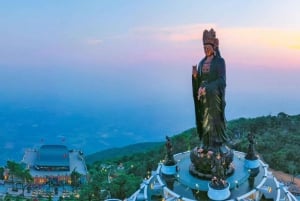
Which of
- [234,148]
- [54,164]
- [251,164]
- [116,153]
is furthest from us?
[116,153]

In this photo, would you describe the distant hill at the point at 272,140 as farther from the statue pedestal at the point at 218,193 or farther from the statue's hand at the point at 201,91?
the statue pedestal at the point at 218,193

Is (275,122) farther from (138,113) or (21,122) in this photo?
(138,113)

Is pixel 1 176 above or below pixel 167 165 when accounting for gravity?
below

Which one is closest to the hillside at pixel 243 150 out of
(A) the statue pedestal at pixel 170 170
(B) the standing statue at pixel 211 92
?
(B) the standing statue at pixel 211 92

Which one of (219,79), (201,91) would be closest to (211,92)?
(201,91)

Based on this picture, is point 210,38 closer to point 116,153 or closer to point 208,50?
point 208,50

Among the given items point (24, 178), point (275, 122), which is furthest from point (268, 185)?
point (275, 122)

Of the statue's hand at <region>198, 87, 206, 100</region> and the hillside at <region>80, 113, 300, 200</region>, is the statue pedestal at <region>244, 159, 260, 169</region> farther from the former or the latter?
the hillside at <region>80, 113, 300, 200</region>
